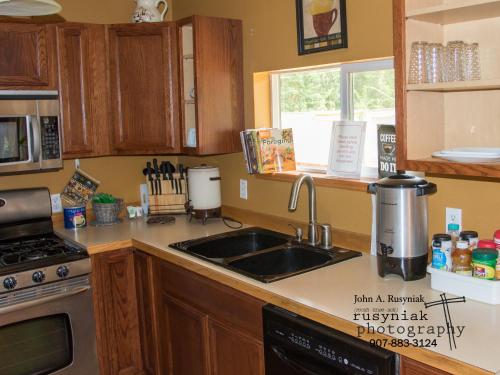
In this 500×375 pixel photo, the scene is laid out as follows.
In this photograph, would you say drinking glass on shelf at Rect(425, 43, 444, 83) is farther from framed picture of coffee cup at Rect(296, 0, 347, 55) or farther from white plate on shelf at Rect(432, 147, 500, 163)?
framed picture of coffee cup at Rect(296, 0, 347, 55)

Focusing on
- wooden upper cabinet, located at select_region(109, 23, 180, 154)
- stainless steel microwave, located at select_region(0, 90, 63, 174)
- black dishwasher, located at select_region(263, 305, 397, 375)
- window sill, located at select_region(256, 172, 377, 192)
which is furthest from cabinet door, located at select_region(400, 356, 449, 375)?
stainless steel microwave, located at select_region(0, 90, 63, 174)

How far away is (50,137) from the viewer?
2807 millimetres

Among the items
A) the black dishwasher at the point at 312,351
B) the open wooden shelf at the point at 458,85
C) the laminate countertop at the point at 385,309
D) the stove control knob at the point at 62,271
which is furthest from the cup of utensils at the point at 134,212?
the open wooden shelf at the point at 458,85

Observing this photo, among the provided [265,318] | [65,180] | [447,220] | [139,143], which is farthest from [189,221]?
[447,220]

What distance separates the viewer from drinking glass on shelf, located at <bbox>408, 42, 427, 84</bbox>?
1789mm

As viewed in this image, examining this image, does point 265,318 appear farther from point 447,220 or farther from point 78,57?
point 78,57

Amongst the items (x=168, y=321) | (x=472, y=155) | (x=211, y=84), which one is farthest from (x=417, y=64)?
(x=168, y=321)

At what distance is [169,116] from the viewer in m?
3.02

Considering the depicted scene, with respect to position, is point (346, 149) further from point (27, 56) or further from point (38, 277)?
point (27, 56)

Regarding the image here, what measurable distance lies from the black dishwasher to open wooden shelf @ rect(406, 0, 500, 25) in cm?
104

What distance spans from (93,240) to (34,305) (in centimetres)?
45

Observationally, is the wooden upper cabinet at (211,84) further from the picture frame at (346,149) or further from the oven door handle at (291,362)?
the oven door handle at (291,362)

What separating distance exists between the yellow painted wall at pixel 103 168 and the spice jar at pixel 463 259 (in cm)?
225

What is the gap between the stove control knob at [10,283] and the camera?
2.39 m
